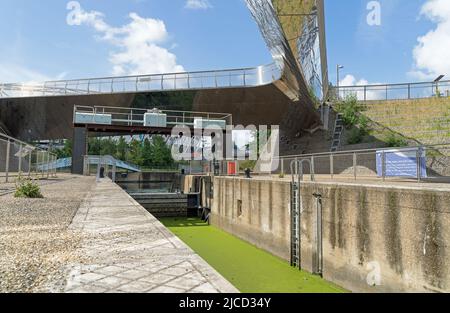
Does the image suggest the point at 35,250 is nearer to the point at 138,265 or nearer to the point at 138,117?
the point at 138,265

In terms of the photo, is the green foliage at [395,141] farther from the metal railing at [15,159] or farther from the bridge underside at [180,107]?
the metal railing at [15,159]

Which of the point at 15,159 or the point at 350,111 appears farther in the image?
the point at 350,111

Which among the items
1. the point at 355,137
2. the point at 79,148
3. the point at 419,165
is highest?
the point at 355,137

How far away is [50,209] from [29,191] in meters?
3.05

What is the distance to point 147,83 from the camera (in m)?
40.3

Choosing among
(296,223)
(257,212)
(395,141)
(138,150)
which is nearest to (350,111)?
(395,141)

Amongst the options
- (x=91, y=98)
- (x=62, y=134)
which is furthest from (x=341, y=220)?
(x=62, y=134)

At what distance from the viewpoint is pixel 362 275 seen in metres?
7.78

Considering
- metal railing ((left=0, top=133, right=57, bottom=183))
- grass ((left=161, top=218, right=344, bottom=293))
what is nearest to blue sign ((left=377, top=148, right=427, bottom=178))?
grass ((left=161, top=218, right=344, bottom=293))

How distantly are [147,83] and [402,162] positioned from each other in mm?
33917

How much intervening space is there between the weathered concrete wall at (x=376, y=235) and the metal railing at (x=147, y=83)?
2680 centimetres

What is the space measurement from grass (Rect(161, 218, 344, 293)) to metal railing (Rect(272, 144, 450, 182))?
12.2 ft

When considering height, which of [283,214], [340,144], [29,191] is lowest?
[283,214]
